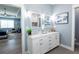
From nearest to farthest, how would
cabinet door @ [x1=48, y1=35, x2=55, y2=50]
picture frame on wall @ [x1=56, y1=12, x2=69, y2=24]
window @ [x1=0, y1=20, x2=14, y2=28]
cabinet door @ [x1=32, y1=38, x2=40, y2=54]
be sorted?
window @ [x1=0, y1=20, x2=14, y2=28], cabinet door @ [x1=32, y1=38, x2=40, y2=54], picture frame on wall @ [x1=56, y1=12, x2=69, y2=24], cabinet door @ [x1=48, y1=35, x2=55, y2=50]

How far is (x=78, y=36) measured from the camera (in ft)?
10.5

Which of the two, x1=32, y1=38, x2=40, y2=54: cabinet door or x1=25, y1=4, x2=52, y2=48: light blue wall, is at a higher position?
x1=25, y1=4, x2=52, y2=48: light blue wall

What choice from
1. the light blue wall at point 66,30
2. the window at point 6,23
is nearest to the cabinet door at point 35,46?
the window at point 6,23

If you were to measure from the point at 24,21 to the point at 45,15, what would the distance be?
2.17 ft

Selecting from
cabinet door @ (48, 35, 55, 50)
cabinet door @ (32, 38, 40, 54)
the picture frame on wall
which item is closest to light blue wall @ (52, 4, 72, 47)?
the picture frame on wall

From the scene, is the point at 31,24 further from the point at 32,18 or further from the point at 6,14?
the point at 6,14

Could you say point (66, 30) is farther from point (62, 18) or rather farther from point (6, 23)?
point (6, 23)

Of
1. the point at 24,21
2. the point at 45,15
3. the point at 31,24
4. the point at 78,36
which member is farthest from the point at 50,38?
the point at 78,36

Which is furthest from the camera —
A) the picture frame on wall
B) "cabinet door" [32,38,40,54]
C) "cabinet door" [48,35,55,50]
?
"cabinet door" [48,35,55,50]

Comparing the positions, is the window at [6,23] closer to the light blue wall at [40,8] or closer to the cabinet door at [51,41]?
the light blue wall at [40,8]

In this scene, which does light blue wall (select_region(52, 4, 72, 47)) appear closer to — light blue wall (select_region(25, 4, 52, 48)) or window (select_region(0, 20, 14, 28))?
light blue wall (select_region(25, 4, 52, 48))

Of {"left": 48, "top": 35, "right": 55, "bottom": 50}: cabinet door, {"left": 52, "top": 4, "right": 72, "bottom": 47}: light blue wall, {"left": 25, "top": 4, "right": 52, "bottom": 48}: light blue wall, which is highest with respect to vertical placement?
{"left": 25, "top": 4, "right": 52, "bottom": 48}: light blue wall

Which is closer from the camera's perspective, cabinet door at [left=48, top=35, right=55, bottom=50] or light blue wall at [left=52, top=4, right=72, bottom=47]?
light blue wall at [left=52, top=4, right=72, bottom=47]
